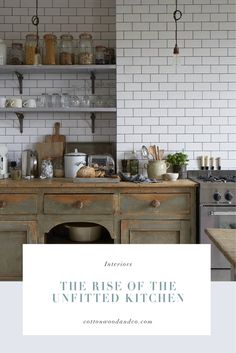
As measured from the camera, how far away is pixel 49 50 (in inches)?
164

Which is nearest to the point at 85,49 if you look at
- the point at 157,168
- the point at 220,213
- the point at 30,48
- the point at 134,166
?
the point at 30,48

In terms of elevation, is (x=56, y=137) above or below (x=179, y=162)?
above

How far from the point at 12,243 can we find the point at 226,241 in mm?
2380

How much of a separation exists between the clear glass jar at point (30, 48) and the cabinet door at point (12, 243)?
5.55 feet

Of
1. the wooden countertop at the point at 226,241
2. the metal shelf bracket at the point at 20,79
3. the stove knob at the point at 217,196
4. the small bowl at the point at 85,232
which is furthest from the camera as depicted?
the metal shelf bracket at the point at 20,79

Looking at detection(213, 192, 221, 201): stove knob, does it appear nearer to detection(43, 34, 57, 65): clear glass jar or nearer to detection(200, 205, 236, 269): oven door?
detection(200, 205, 236, 269): oven door

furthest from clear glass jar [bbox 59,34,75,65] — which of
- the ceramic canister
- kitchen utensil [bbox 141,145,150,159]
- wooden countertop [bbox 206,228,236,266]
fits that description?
wooden countertop [bbox 206,228,236,266]

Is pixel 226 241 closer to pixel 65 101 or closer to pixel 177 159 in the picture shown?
pixel 177 159

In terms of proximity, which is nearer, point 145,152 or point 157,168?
point 157,168

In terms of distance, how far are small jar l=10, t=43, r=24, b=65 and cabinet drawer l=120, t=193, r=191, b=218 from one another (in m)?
1.87

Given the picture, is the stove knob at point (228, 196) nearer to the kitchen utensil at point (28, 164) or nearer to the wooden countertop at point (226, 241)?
the wooden countertop at point (226, 241)

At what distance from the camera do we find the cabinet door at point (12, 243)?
3529mm

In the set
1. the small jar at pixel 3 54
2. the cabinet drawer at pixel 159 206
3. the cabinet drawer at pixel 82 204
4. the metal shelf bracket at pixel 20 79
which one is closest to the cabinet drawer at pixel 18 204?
the cabinet drawer at pixel 82 204

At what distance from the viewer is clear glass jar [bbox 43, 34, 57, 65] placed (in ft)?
13.6
